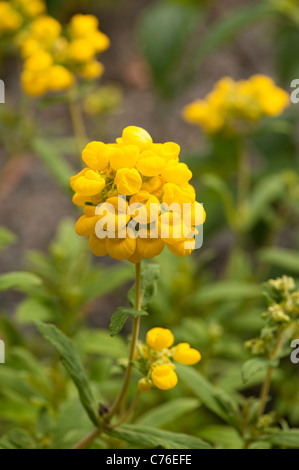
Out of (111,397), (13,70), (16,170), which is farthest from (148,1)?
(111,397)

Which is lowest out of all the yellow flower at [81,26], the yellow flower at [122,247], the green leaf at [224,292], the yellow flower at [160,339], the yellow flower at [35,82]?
the yellow flower at [160,339]

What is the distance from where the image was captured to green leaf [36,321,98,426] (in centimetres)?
76

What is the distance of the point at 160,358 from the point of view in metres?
0.74

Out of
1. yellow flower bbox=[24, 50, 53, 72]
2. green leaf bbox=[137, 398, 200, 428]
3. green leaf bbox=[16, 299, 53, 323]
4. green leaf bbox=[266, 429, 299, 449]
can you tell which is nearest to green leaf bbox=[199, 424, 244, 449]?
green leaf bbox=[137, 398, 200, 428]

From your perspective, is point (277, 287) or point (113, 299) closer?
point (277, 287)

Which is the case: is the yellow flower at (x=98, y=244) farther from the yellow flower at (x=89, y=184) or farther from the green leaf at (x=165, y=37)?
the green leaf at (x=165, y=37)

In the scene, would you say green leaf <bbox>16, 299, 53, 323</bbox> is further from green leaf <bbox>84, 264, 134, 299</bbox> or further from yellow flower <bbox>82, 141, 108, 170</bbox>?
yellow flower <bbox>82, 141, 108, 170</bbox>

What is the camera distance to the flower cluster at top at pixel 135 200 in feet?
2.03

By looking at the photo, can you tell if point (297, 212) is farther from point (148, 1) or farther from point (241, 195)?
point (148, 1)

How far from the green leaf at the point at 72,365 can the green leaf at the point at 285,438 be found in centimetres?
28

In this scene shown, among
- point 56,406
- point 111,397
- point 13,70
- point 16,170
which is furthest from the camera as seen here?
point 13,70

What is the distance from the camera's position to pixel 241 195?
159 cm

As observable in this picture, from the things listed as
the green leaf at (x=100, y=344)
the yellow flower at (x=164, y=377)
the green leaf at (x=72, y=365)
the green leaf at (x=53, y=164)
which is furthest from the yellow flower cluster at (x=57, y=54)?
the yellow flower at (x=164, y=377)
